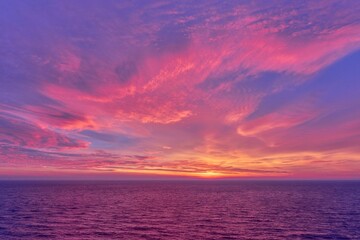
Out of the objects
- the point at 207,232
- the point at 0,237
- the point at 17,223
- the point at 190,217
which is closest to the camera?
the point at 0,237

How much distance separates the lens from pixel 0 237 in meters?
47.2

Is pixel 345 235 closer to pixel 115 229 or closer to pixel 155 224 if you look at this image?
pixel 155 224

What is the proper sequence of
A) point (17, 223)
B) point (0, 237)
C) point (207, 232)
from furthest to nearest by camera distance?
point (17, 223), point (207, 232), point (0, 237)

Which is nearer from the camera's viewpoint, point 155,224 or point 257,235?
point 257,235

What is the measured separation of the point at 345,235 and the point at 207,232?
76.7 feet

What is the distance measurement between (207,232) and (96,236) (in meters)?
Result: 19.2

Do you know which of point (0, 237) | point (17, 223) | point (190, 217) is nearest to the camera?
point (0, 237)

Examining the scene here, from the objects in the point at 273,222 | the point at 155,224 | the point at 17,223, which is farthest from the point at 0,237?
the point at 273,222

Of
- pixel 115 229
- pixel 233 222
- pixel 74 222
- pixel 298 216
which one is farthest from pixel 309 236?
pixel 74 222

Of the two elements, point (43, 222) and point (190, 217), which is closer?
point (43, 222)

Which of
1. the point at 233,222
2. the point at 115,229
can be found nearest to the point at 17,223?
the point at 115,229

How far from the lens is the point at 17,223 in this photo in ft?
194

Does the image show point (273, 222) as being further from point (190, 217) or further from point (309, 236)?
point (190, 217)

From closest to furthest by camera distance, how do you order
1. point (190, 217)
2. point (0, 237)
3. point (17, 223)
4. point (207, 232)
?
point (0, 237) → point (207, 232) → point (17, 223) → point (190, 217)
